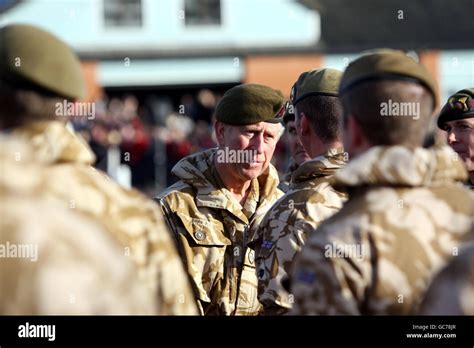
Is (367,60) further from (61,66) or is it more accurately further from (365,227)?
(61,66)

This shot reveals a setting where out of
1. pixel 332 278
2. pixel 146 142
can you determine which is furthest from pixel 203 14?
pixel 332 278

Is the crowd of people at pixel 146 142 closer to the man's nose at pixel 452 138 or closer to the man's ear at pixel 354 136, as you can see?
the man's nose at pixel 452 138

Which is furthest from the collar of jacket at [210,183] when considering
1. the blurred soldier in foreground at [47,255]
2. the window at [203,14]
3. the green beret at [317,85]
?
the window at [203,14]

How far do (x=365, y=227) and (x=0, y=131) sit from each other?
1179 millimetres

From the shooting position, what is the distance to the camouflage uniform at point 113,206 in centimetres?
366

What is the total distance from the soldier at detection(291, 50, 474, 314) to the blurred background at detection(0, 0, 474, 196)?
25.8m

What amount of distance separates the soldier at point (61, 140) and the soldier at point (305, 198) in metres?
1.36

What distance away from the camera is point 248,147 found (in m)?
6.54

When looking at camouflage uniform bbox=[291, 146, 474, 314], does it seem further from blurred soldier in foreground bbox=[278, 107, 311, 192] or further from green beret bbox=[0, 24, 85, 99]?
blurred soldier in foreground bbox=[278, 107, 311, 192]

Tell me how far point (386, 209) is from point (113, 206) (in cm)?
87

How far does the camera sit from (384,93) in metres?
4.02

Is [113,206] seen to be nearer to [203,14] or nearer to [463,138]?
[463,138]

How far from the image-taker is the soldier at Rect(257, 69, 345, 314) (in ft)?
17.2
